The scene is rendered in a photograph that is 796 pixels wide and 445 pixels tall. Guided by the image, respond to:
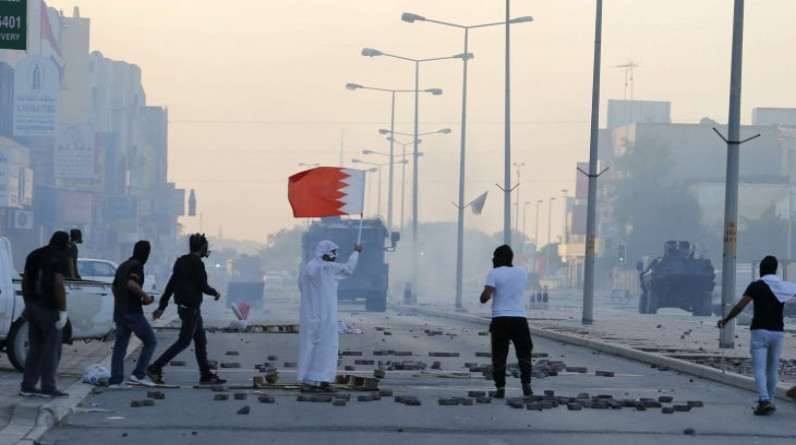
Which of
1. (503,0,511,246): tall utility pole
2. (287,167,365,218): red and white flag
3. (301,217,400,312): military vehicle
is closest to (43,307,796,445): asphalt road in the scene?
(287,167,365,218): red and white flag

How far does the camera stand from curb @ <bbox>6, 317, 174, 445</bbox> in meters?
12.7

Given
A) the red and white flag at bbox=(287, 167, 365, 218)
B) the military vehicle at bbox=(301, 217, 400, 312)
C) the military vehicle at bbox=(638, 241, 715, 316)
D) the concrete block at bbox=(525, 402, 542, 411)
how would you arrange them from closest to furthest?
the concrete block at bbox=(525, 402, 542, 411), the red and white flag at bbox=(287, 167, 365, 218), the military vehicle at bbox=(301, 217, 400, 312), the military vehicle at bbox=(638, 241, 715, 316)

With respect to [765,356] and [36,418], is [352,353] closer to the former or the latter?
[765,356]

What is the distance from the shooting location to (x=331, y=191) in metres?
19.5

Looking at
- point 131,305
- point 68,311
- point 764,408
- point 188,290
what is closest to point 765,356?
point 764,408

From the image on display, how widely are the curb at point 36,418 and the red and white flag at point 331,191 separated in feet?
13.2

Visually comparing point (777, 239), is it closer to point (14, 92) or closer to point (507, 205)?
point (14, 92)

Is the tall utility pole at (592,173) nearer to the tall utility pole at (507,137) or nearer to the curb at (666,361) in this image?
the curb at (666,361)

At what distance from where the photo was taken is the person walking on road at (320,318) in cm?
1742

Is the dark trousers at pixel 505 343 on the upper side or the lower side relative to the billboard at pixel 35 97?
lower

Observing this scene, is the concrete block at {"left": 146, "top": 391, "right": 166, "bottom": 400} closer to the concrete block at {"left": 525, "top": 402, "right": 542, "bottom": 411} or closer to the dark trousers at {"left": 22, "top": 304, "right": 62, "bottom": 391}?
the dark trousers at {"left": 22, "top": 304, "right": 62, "bottom": 391}

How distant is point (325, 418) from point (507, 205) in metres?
39.5

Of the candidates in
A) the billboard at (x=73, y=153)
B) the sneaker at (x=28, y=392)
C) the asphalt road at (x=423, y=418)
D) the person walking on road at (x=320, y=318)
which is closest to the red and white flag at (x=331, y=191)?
the person walking on road at (x=320, y=318)

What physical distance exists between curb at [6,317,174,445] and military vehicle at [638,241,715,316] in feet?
142
